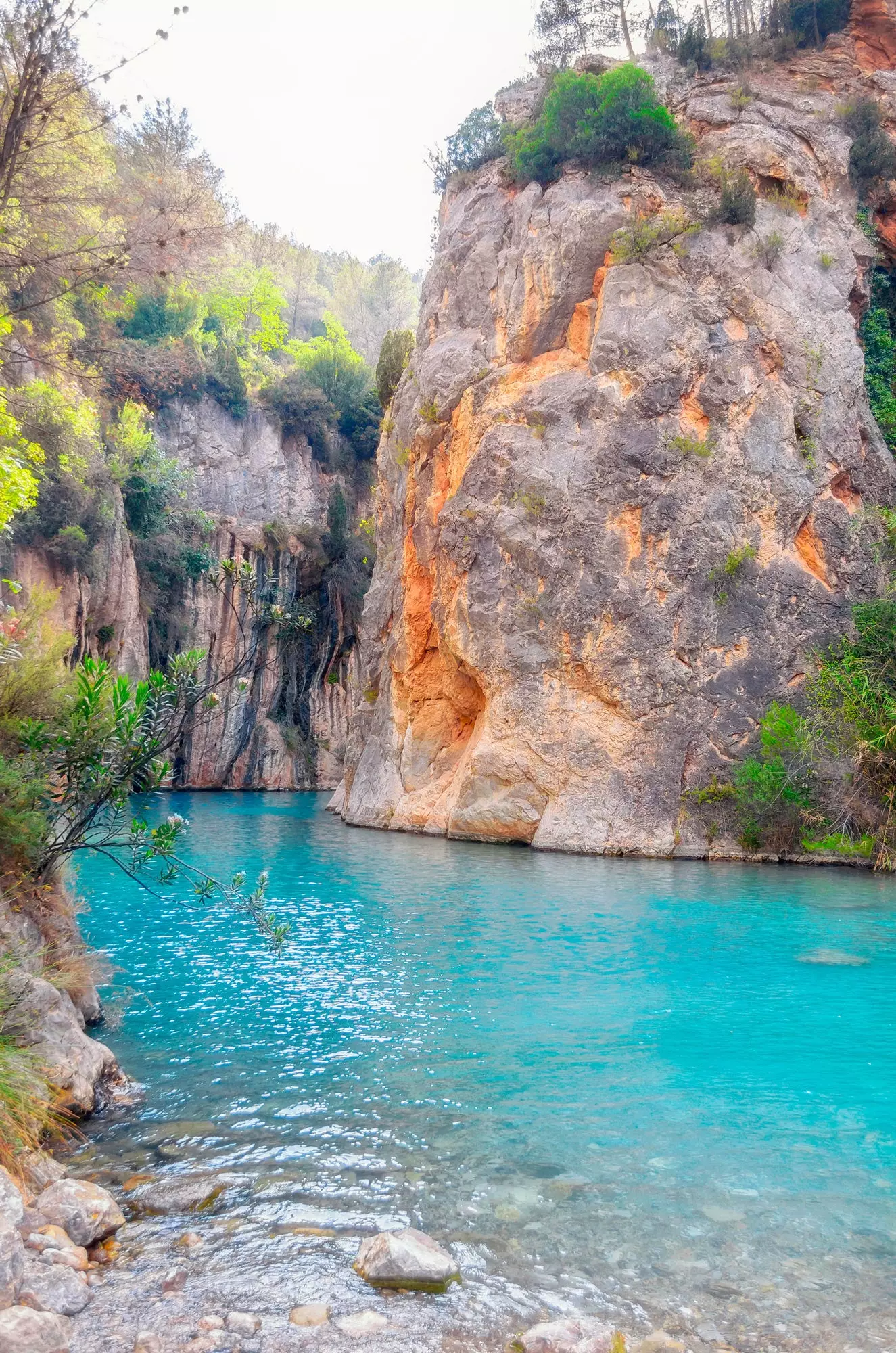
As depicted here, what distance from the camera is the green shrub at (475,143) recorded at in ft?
88.6

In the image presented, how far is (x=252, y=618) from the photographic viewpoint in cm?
3619

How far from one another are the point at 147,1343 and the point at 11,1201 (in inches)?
31.1

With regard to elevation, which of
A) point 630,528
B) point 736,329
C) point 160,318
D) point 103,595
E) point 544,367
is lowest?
point 103,595

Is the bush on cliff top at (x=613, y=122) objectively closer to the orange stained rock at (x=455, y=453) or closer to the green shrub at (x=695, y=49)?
the green shrub at (x=695, y=49)

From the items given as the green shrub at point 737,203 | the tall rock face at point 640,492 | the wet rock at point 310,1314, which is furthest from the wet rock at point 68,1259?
the green shrub at point 737,203

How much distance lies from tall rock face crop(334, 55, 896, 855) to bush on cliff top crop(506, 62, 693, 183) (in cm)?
69

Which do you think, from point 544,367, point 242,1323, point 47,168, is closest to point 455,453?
point 544,367

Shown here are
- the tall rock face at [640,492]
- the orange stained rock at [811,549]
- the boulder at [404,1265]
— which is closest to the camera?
the boulder at [404,1265]

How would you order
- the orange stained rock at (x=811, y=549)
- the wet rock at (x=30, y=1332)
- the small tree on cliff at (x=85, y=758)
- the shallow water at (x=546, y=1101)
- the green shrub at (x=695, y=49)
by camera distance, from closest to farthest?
the wet rock at (x=30, y=1332)
the shallow water at (x=546, y=1101)
the small tree on cliff at (x=85, y=758)
the orange stained rock at (x=811, y=549)
the green shrub at (x=695, y=49)

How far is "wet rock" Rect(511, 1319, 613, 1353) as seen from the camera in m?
3.22

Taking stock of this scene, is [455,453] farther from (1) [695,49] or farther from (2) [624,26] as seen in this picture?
(2) [624,26]

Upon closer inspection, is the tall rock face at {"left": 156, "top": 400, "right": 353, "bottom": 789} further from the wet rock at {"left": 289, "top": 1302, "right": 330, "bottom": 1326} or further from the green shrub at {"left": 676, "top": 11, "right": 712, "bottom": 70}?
the wet rock at {"left": 289, "top": 1302, "right": 330, "bottom": 1326}

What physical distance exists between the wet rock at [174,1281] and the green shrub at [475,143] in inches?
1152

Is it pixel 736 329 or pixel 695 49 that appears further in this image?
pixel 695 49
